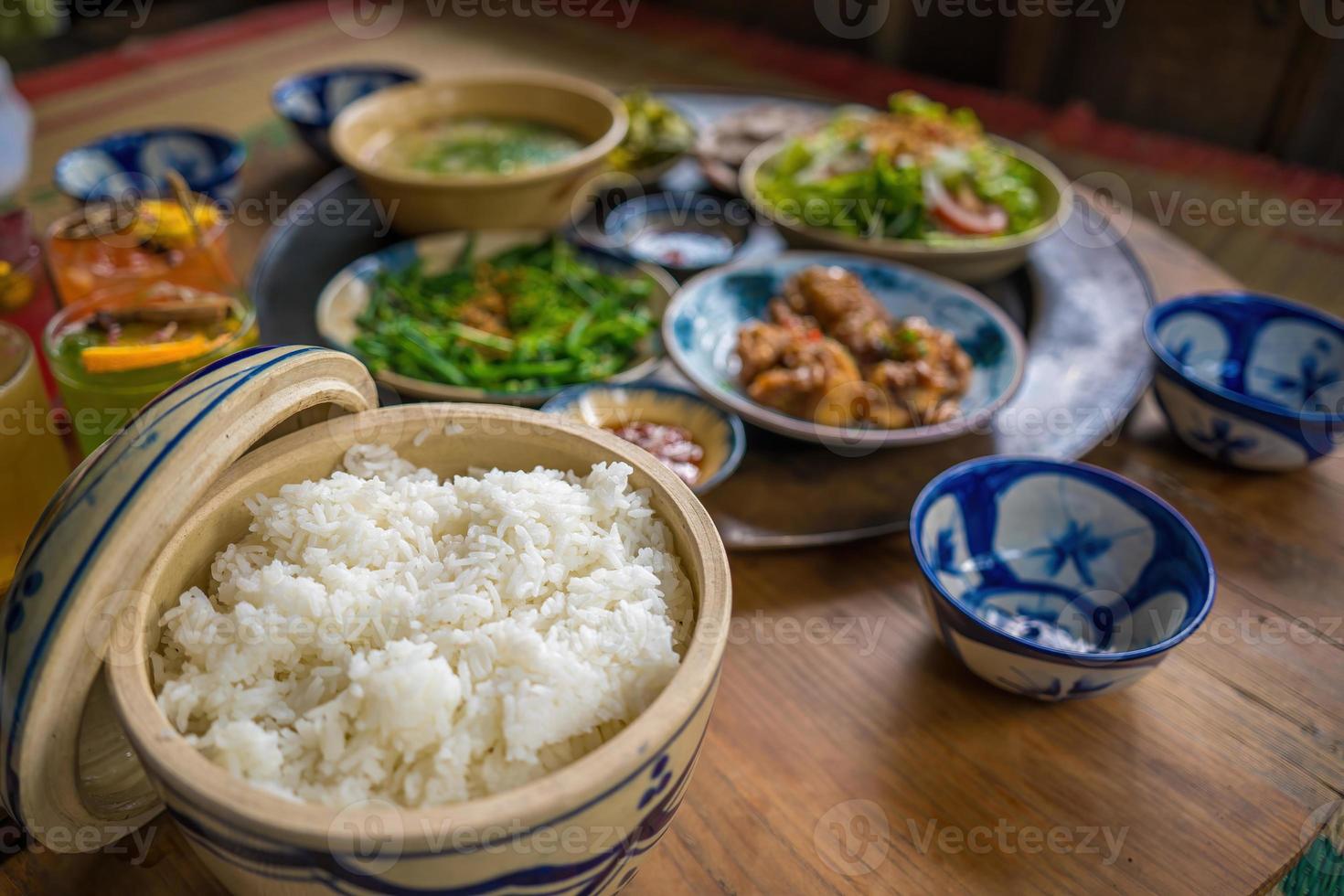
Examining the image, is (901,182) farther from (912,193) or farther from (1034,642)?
(1034,642)

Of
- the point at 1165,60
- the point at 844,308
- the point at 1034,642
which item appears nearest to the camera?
the point at 1034,642

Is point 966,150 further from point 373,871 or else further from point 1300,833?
point 373,871

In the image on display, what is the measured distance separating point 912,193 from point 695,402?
1.10 meters

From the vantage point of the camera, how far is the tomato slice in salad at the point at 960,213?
2596 millimetres

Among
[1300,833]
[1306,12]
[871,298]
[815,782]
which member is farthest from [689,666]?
[1306,12]

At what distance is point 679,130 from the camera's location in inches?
117

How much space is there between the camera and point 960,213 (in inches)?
Result: 103

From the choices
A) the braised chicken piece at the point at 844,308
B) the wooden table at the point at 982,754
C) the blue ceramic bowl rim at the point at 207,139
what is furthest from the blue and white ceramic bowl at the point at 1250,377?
the blue ceramic bowl rim at the point at 207,139

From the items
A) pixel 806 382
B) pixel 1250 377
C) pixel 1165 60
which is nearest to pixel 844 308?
pixel 806 382

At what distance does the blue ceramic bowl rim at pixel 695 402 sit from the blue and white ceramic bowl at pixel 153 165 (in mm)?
1375

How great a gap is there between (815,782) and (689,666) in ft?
1.52

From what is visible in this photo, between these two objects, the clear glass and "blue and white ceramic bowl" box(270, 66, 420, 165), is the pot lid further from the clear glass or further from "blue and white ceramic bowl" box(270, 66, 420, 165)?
"blue and white ceramic bowl" box(270, 66, 420, 165)

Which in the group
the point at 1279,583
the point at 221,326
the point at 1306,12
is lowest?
the point at 1279,583

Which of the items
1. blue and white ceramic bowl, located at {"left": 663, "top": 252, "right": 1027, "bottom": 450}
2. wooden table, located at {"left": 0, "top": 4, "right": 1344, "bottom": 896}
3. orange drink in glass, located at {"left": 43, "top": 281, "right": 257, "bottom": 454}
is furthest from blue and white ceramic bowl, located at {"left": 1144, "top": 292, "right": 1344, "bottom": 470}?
orange drink in glass, located at {"left": 43, "top": 281, "right": 257, "bottom": 454}
